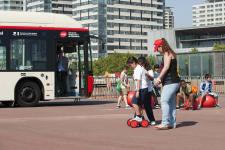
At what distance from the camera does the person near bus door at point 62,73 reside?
73.4 feet

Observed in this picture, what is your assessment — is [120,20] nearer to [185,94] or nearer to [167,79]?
[185,94]

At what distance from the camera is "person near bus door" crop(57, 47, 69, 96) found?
22.4 m

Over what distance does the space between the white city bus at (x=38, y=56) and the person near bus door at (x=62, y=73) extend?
0.42 ft

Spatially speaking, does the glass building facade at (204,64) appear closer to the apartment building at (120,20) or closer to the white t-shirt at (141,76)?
the white t-shirt at (141,76)

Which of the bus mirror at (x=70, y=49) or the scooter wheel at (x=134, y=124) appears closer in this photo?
the scooter wheel at (x=134, y=124)

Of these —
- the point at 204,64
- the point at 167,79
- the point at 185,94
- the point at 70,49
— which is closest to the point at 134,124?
the point at 167,79

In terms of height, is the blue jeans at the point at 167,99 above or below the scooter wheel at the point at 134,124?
above

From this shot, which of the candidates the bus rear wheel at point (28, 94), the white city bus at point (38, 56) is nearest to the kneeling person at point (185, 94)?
the white city bus at point (38, 56)

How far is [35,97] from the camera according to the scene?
22.2 meters

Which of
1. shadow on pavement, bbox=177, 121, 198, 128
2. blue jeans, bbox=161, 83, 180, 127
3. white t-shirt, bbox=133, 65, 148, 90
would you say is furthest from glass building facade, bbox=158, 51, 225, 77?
blue jeans, bbox=161, 83, 180, 127

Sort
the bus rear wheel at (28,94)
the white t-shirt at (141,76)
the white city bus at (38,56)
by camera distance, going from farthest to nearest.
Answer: the bus rear wheel at (28,94), the white city bus at (38,56), the white t-shirt at (141,76)

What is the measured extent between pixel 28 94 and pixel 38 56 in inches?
59.7

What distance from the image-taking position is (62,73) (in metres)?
22.6

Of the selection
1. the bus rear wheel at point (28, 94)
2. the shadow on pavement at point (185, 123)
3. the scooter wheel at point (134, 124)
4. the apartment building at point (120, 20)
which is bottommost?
the shadow on pavement at point (185, 123)
